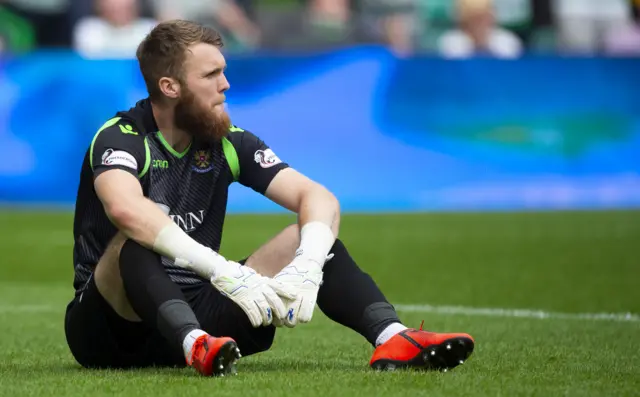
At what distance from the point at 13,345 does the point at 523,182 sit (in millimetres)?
10705

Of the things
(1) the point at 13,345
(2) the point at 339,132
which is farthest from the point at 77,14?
(1) the point at 13,345

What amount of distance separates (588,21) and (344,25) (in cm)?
375

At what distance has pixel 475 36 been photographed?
60.7ft

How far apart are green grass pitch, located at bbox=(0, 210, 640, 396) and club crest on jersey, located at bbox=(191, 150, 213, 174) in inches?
32.5

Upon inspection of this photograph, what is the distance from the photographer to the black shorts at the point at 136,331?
519 centimetres

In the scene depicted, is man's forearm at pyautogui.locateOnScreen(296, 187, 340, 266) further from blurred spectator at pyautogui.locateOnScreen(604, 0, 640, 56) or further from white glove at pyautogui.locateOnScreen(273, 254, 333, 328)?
blurred spectator at pyautogui.locateOnScreen(604, 0, 640, 56)

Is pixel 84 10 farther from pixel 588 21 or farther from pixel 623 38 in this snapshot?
pixel 623 38

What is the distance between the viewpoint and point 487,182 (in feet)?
53.2

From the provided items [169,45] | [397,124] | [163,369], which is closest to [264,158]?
[169,45]

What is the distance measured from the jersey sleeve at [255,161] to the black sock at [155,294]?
711 mm

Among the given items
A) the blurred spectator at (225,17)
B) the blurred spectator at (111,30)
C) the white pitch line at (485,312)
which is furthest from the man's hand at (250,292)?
the blurred spectator at (225,17)

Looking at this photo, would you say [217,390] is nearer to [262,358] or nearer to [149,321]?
[149,321]

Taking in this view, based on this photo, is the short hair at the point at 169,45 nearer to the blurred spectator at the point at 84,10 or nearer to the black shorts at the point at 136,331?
the black shorts at the point at 136,331

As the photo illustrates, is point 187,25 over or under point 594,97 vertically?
over
